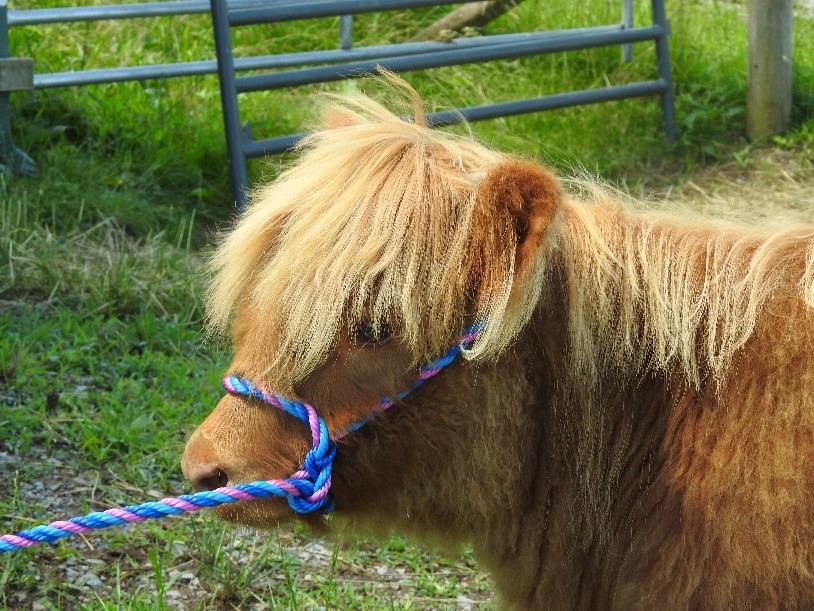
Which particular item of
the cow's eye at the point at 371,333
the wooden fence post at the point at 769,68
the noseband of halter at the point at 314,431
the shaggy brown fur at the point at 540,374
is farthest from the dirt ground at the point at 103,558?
the wooden fence post at the point at 769,68

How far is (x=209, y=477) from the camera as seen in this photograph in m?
2.31

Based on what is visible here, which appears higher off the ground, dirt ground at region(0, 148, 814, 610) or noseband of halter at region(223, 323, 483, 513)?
noseband of halter at region(223, 323, 483, 513)

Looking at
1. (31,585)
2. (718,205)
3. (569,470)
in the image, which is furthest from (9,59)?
(569,470)

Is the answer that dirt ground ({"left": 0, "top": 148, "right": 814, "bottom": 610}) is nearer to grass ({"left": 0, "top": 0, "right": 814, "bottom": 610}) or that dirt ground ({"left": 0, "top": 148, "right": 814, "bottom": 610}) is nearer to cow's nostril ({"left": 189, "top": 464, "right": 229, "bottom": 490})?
grass ({"left": 0, "top": 0, "right": 814, "bottom": 610})

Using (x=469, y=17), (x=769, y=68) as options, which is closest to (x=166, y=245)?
(x=469, y=17)

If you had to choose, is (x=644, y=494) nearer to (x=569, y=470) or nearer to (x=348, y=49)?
(x=569, y=470)

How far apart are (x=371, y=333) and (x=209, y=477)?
46 cm

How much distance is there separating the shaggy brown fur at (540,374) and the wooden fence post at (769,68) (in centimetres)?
495

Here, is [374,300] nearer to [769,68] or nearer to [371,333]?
[371,333]

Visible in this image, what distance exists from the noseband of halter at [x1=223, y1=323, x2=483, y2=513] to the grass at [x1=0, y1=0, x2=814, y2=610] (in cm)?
29

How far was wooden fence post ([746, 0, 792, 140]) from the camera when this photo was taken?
22.7 ft

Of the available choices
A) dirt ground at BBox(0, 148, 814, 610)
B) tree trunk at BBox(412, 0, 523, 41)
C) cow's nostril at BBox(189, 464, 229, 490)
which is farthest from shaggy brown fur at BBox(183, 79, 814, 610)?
tree trunk at BBox(412, 0, 523, 41)

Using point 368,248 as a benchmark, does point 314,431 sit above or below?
below

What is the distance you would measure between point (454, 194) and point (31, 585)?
5.81 feet
